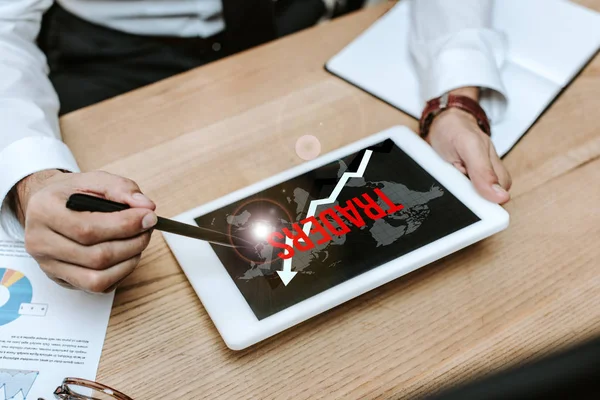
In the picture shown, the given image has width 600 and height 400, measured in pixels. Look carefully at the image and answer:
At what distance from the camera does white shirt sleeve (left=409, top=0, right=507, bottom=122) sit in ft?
2.35

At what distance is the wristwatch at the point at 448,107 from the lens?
0.68 meters

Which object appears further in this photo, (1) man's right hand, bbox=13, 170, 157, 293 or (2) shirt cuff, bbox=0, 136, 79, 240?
(2) shirt cuff, bbox=0, 136, 79, 240

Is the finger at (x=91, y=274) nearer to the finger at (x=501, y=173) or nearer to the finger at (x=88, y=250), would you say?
the finger at (x=88, y=250)

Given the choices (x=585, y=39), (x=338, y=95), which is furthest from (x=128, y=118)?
(x=585, y=39)

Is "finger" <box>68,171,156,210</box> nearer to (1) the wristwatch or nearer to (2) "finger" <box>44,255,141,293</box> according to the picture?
(2) "finger" <box>44,255,141,293</box>

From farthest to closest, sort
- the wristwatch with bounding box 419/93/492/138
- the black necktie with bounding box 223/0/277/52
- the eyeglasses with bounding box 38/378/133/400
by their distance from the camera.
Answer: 1. the black necktie with bounding box 223/0/277/52
2. the wristwatch with bounding box 419/93/492/138
3. the eyeglasses with bounding box 38/378/133/400

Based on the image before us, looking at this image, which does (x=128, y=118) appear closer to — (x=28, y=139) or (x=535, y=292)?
(x=28, y=139)

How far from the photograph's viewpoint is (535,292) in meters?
0.54

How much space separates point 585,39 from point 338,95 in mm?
393

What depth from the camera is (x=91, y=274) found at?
50 centimetres

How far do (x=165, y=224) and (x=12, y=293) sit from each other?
20 centimetres

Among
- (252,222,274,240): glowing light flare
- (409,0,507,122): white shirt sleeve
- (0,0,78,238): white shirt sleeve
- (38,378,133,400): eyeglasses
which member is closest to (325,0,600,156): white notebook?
(409,0,507,122): white shirt sleeve

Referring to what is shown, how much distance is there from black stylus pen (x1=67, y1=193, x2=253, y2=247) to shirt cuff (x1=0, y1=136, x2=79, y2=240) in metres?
0.16

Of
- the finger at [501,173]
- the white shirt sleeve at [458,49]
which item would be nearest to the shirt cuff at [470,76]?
the white shirt sleeve at [458,49]
